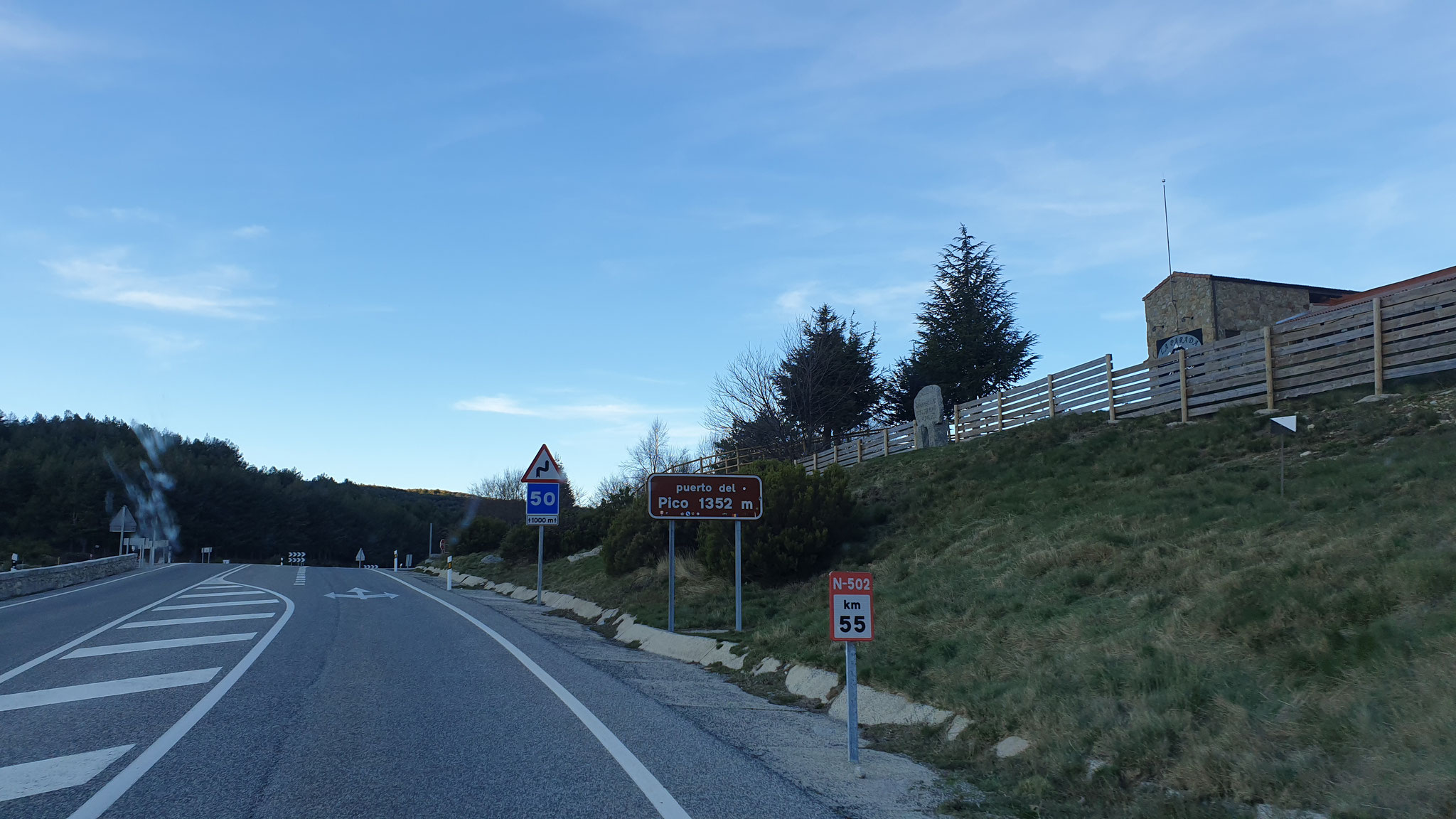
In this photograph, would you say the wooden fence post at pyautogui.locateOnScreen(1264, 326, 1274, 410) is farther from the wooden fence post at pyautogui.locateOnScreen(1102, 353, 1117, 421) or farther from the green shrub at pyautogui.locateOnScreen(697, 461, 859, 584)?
the green shrub at pyautogui.locateOnScreen(697, 461, 859, 584)

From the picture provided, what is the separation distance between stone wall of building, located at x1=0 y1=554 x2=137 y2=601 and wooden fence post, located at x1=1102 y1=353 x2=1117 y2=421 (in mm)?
28053

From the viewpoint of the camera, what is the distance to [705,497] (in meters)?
16.0

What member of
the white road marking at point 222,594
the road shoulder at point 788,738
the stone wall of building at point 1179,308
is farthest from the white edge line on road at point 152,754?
the stone wall of building at point 1179,308

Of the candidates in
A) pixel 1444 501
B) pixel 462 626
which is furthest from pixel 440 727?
pixel 1444 501

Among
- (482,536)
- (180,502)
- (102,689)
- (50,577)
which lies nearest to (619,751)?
(102,689)

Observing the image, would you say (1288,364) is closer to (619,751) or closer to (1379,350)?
(1379,350)

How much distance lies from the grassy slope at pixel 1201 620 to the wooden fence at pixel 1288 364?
976 millimetres

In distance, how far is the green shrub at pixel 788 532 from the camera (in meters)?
18.9

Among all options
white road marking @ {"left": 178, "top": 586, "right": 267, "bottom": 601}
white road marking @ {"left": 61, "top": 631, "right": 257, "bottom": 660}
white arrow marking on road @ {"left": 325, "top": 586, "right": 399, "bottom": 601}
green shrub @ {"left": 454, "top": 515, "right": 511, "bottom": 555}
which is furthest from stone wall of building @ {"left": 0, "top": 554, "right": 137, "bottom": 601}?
green shrub @ {"left": 454, "top": 515, "right": 511, "bottom": 555}

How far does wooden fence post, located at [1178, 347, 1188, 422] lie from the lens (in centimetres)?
2080

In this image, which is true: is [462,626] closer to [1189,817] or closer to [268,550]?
[1189,817]

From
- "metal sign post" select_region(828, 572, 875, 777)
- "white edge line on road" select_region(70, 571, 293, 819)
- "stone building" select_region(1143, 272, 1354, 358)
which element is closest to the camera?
"white edge line on road" select_region(70, 571, 293, 819)

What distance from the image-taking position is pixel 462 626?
15.8 m

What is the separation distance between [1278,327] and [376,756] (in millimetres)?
19203
